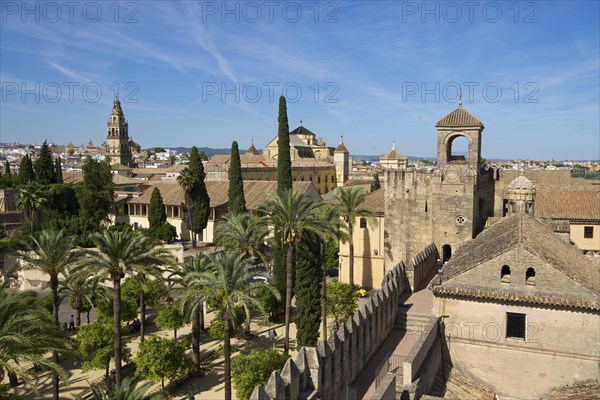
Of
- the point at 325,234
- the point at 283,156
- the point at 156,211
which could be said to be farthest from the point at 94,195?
the point at 325,234

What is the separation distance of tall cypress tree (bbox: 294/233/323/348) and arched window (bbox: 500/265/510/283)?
10667 millimetres

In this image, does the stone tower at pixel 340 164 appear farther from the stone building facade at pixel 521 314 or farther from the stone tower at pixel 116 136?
the stone building facade at pixel 521 314

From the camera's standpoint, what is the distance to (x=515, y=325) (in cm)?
2027

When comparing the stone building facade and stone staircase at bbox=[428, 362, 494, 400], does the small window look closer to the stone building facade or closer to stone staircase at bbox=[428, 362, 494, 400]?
the stone building facade

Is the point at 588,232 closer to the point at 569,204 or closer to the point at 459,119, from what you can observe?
the point at 569,204

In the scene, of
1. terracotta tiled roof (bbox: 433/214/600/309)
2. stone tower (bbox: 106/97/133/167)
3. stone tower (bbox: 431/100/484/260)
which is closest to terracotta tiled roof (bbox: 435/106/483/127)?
stone tower (bbox: 431/100/484/260)

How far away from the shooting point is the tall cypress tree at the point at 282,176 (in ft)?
111

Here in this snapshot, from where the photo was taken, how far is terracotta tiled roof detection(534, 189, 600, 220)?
3694cm

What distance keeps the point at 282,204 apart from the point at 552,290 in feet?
41.3

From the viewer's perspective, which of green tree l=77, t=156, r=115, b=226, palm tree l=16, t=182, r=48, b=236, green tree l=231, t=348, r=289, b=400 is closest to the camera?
green tree l=231, t=348, r=289, b=400

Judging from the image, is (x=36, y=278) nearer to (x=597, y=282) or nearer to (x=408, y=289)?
(x=408, y=289)

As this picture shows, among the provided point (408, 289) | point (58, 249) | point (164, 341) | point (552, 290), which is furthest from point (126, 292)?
point (552, 290)

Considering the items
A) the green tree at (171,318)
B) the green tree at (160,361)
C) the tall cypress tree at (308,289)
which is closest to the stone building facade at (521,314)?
the tall cypress tree at (308,289)

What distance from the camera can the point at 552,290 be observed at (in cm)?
1934
